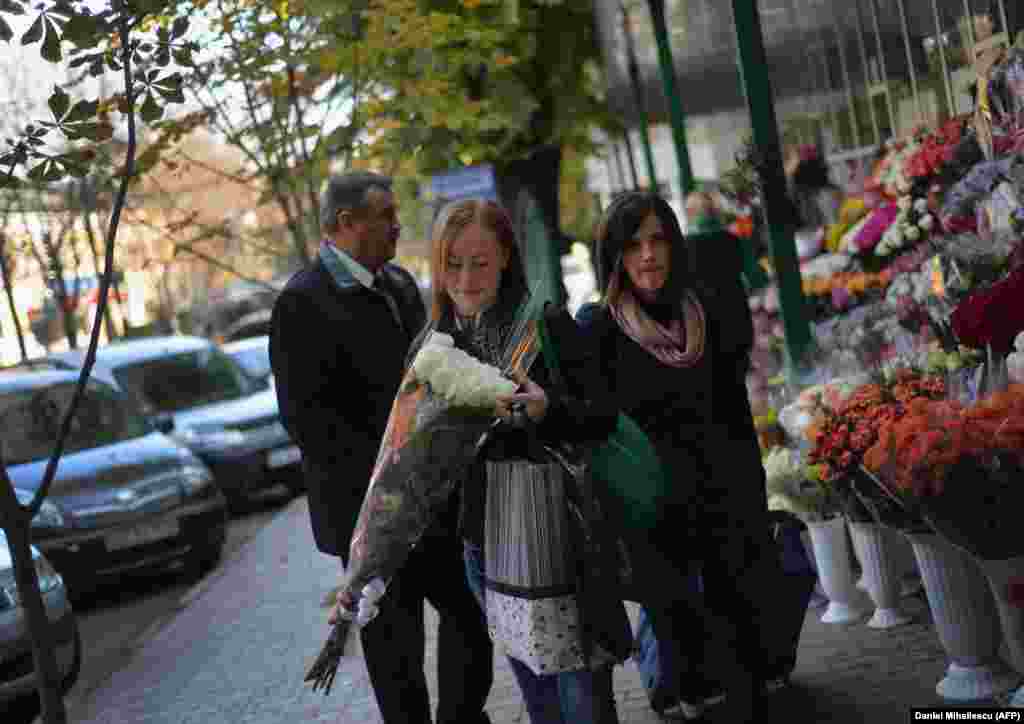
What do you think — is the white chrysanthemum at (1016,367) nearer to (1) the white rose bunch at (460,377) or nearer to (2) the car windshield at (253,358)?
(1) the white rose bunch at (460,377)

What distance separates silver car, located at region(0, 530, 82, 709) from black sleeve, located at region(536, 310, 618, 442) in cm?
457

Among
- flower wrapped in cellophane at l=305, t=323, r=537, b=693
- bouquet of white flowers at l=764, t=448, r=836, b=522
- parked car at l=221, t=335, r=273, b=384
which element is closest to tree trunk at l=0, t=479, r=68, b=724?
flower wrapped in cellophane at l=305, t=323, r=537, b=693

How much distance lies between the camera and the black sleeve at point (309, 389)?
519 centimetres

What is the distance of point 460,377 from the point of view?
419 cm

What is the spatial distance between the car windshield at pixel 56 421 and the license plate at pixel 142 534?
0.96 metres

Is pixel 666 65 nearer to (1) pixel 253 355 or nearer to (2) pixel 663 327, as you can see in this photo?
(2) pixel 663 327

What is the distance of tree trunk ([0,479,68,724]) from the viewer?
14.8ft

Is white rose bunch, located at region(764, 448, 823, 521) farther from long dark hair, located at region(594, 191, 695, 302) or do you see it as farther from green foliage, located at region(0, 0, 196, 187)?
green foliage, located at region(0, 0, 196, 187)

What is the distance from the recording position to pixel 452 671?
5039mm

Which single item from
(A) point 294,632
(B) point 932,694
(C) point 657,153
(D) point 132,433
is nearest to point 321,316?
(B) point 932,694

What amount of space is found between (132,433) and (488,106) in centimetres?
479

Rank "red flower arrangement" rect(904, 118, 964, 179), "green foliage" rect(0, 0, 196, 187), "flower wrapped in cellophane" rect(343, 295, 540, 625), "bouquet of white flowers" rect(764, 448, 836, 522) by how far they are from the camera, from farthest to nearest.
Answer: "red flower arrangement" rect(904, 118, 964, 179) < "bouquet of white flowers" rect(764, 448, 836, 522) < "flower wrapped in cellophane" rect(343, 295, 540, 625) < "green foliage" rect(0, 0, 196, 187)

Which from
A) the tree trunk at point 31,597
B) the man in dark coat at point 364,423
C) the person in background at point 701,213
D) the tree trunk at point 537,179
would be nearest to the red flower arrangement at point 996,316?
the man in dark coat at point 364,423

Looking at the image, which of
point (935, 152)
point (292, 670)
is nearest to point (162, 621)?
point (292, 670)
